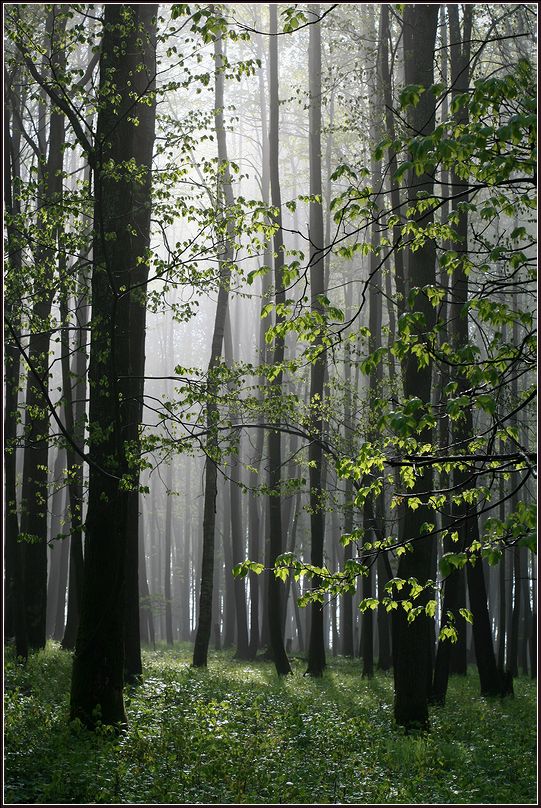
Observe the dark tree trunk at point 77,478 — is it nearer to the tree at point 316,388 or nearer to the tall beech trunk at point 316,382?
the tree at point 316,388

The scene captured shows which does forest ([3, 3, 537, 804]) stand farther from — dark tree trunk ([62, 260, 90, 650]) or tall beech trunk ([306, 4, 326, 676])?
tall beech trunk ([306, 4, 326, 676])

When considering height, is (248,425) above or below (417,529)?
above

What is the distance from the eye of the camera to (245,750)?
803 cm

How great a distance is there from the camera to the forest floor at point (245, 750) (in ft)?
22.0

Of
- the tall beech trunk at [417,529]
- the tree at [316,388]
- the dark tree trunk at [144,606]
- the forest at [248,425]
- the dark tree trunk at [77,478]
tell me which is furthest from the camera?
the dark tree trunk at [144,606]

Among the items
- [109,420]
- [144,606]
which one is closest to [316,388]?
[109,420]

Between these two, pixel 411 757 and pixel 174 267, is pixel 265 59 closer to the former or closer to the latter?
pixel 174 267

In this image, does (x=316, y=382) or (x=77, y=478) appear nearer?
(x=77, y=478)

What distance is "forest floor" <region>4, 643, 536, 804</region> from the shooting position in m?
6.70

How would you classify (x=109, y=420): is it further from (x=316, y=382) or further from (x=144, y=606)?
(x=144, y=606)

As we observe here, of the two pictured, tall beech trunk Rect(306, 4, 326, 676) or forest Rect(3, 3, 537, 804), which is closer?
forest Rect(3, 3, 537, 804)

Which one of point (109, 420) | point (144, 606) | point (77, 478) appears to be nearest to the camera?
point (109, 420)

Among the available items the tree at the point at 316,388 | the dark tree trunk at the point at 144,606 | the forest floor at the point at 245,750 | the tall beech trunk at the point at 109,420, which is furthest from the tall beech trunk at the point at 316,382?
the dark tree trunk at the point at 144,606

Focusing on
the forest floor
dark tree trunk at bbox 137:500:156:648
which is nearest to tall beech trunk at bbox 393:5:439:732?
the forest floor
